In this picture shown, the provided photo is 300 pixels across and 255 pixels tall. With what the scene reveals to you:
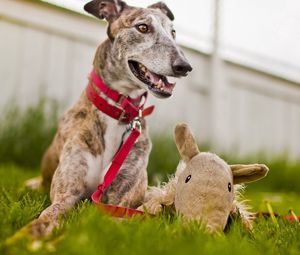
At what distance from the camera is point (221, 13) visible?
6367mm

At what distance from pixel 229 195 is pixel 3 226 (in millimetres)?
650

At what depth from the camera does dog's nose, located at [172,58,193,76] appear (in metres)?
1.99

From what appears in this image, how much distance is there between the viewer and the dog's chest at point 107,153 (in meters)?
2.10

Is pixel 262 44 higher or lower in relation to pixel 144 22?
lower

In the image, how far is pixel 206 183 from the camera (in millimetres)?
1609

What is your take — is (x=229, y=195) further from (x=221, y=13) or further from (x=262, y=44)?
(x=262, y=44)

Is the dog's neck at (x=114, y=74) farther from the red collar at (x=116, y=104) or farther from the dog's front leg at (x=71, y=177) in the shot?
the dog's front leg at (x=71, y=177)

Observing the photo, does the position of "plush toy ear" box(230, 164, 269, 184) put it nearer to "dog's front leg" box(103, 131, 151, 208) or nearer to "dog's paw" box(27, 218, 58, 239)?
"dog's front leg" box(103, 131, 151, 208)

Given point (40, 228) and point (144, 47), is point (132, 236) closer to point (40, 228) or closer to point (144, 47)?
point (40, 228)

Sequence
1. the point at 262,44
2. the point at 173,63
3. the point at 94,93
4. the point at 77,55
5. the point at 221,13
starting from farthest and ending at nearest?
1. the point at 262,44
2. the point at 221,13
3. the point at 77,55
4. the point at 94,93
5. the point at 173,63

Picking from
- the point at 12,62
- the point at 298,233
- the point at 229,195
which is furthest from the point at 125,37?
the point at 12,62

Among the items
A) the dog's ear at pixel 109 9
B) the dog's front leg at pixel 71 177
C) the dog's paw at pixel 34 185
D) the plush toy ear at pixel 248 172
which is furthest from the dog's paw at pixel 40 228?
the dog's paw at pixel 34 185

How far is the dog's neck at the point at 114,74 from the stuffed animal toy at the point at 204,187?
17.8 inches

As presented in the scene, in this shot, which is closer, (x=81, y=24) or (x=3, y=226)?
(x=3, y=226)
